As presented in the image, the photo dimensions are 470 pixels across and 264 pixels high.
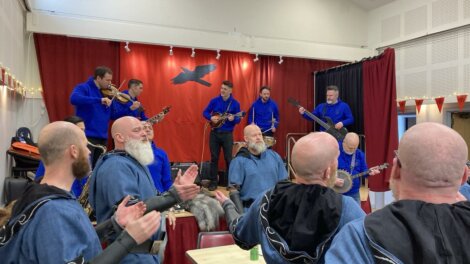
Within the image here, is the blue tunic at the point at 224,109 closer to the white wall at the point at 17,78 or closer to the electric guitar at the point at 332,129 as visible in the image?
the electric guitar at the point at 332,129

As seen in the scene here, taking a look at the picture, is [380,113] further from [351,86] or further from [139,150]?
[139,150]

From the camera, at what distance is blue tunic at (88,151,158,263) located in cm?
236

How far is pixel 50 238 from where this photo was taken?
1427 millimetres

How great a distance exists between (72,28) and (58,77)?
90 cm

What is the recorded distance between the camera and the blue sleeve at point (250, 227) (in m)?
1.89

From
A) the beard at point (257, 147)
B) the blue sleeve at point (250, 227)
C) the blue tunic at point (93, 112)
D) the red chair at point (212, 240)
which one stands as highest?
the blue tunic at point (93, 112)

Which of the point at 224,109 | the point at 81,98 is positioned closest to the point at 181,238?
the point at 81,98

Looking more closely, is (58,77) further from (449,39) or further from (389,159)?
(449,39)

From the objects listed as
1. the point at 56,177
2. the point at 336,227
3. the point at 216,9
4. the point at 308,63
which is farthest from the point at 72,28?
the point at 336,227

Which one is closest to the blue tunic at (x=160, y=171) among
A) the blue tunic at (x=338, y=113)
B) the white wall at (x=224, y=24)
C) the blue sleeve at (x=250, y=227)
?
the blue sleeve at (x=250, y=227)

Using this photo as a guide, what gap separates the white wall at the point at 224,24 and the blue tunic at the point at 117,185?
4923 millimetres

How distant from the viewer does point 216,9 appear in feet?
26.1

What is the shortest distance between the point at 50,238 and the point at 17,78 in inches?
196

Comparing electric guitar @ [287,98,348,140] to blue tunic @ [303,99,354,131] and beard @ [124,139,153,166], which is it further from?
beard @ [124,139,153,166]
